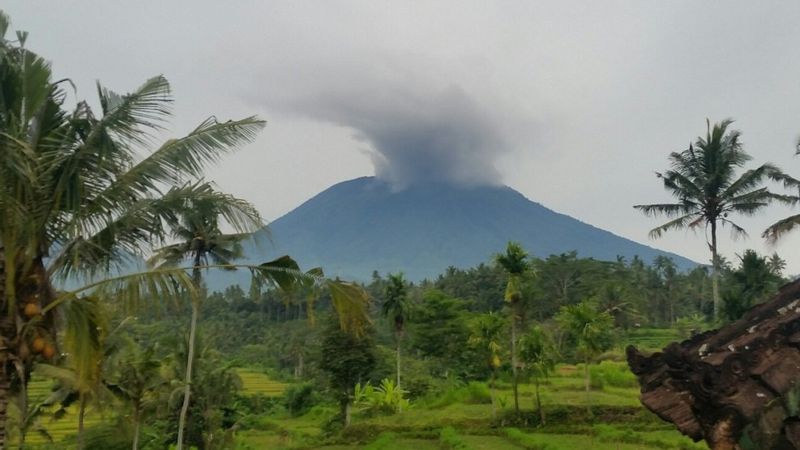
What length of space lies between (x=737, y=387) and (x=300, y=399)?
41.3 metres

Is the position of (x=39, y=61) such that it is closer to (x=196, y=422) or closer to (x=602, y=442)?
(x=602, y=442)

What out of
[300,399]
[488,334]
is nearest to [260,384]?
[300,399]

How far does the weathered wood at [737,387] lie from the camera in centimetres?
692

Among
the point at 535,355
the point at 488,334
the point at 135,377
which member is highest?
the point at 488,334

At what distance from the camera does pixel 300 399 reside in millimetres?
45562

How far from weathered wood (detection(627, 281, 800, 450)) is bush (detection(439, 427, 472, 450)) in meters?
14.5

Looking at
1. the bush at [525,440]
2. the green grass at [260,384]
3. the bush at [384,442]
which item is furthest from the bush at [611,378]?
the green grass at [260,384]

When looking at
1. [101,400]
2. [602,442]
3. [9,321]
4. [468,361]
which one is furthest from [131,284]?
[468,361]

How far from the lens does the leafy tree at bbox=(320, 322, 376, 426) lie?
34094 mm

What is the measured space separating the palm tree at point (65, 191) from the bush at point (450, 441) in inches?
649

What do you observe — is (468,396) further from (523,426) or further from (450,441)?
(450,441)

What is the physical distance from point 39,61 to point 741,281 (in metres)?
25.5

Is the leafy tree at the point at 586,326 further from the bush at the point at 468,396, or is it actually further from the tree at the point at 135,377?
the tree at the point at 135,377

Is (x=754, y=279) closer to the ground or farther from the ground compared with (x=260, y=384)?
farther from the ground
